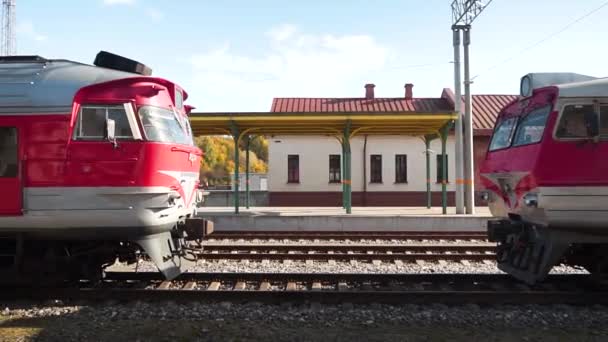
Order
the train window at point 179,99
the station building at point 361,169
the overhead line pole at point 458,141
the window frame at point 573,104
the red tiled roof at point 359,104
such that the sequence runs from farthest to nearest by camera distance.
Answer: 1. the red tiled roof at point 359,104
2. the station building at point 361,169
3. the overhead line pole at point 458,141
4. the train window at point 179,99
5. the window frame at point 573,104

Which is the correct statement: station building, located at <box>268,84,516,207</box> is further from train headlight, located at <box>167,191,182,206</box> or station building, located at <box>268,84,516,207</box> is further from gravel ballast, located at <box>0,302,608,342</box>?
gravel ballast, located at <box>0,302,608,342</box>

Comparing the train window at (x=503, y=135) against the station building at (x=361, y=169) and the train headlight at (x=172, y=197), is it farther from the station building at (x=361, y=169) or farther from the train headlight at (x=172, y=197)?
the station building at (x=361, y=169)

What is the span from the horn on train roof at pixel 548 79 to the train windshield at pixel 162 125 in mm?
5316

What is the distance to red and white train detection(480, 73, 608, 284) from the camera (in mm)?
5578

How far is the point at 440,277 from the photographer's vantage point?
7.23 metres

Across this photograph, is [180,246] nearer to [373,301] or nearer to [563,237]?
[373,301]

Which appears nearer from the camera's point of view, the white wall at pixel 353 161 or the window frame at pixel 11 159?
the window frame at pixel 11 159

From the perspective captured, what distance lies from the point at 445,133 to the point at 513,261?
1129 centimetres

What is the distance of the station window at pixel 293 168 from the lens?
2533cm

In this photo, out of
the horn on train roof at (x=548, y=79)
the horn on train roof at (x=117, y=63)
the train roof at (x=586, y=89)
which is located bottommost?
the train roof at (x=586, y=89)

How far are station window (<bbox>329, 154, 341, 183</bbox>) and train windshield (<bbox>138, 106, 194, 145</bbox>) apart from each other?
18.5m

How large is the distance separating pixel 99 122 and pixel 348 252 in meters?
6.15

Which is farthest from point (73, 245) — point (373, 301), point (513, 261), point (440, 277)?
point (513, 261)

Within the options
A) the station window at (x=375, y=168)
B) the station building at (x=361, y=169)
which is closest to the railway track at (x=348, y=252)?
the station building at (x=361, y=169)
